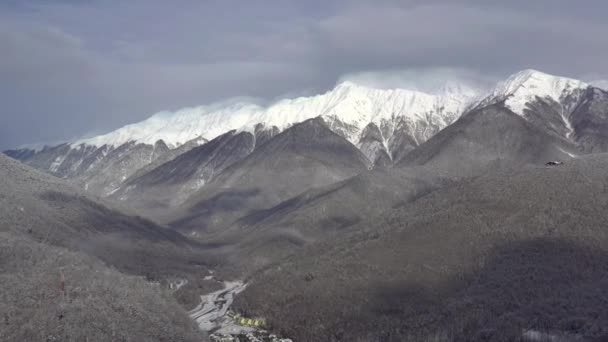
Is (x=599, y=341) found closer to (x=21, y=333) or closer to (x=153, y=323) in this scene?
(x=153, y=323)

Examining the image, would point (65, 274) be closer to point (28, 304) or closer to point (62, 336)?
point (28, 304)

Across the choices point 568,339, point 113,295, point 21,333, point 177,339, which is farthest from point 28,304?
point 568,339

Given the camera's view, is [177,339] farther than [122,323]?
Yes

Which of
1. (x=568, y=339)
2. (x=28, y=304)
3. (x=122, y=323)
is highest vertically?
(x=28, y=304)

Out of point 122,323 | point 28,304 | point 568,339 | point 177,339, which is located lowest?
point 568,339

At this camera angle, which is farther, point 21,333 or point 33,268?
point 33,268

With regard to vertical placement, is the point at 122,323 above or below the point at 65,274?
below

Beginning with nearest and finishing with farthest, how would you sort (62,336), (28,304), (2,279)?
(62,336) → (28,304) → (2,279)

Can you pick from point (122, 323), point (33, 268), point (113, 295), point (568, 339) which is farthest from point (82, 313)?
point (568, 339)

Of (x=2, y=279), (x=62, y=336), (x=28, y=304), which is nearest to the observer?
(x=62, y=336)
